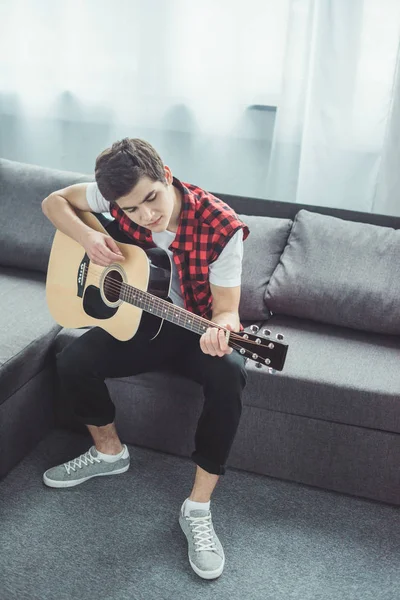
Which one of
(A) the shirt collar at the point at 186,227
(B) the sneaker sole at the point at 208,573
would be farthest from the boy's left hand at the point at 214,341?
(B) the sneaker sole at the point at 208,573

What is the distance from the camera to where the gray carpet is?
5.43ft

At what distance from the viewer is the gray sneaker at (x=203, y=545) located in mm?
1689

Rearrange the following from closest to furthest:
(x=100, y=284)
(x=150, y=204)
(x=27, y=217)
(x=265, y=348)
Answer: (x=265, y=348) < (x=150, y=204) < (x=100, y=284) < (x=27, y=217)

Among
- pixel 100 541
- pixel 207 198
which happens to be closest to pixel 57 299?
pixel 207 198

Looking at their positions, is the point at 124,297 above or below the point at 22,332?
above

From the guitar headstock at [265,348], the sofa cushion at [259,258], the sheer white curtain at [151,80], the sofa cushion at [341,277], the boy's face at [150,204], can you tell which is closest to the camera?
the guitar headstock at [265,348]

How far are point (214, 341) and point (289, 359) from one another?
461 millimetres

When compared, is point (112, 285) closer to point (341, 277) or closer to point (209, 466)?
point (209, 466)

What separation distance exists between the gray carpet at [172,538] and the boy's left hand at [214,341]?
1.78 ft

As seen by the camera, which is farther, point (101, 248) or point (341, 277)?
point (341, 277)

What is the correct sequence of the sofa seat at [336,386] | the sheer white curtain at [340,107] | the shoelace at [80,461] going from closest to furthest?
the sofa seat at [336,386] < the shoelace at [80,461] < the sheer white curtain at [340,107]

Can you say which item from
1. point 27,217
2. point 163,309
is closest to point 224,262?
point 163,309

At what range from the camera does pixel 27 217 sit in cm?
245

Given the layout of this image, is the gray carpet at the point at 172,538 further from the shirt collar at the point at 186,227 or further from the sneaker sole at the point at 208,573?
the shirt collar at the point at 186,227
